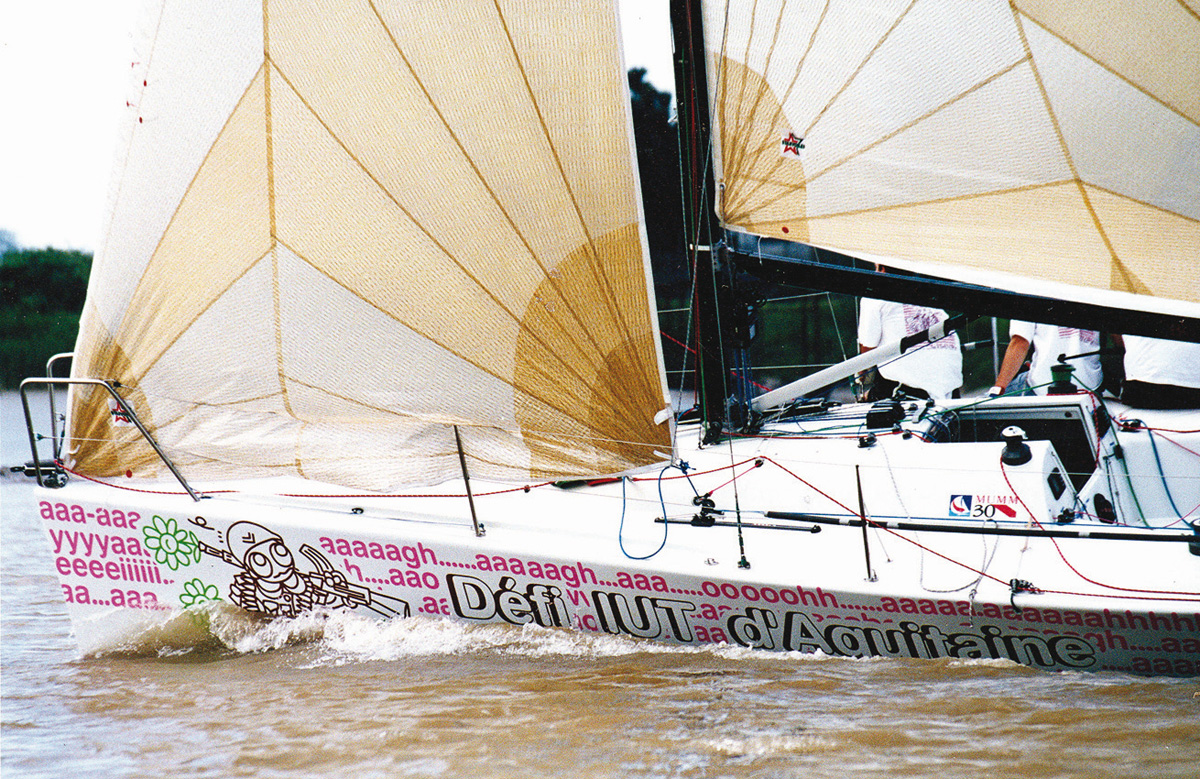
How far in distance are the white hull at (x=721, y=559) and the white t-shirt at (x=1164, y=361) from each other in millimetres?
518

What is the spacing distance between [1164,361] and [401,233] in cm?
365

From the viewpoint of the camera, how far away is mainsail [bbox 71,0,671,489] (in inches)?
135

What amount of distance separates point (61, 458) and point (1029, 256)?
12.7 ft

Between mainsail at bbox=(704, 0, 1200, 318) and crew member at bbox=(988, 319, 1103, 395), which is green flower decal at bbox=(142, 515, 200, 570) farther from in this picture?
crew member at bbox=(988, 319, 1103, 395)

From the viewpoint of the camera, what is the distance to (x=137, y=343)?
12.0 feet

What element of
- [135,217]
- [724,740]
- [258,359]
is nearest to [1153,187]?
[724,740]

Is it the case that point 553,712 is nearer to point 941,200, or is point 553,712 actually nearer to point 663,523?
point 663,523

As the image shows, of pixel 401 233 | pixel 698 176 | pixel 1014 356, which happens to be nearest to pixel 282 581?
pixel 401 233

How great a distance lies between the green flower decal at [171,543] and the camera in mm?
3848

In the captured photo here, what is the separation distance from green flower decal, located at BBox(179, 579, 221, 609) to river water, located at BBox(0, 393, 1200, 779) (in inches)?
4.6

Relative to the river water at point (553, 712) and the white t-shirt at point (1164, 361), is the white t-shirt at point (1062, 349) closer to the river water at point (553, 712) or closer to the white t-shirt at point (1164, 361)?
the white t-shirt at point (1164, 361)

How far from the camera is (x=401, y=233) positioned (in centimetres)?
346

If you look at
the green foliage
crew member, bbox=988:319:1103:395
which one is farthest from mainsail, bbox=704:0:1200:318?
the green foliage

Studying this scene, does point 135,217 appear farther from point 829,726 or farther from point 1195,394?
point 1195,394
